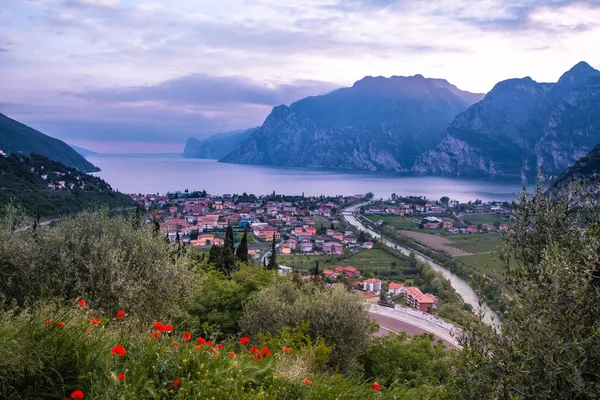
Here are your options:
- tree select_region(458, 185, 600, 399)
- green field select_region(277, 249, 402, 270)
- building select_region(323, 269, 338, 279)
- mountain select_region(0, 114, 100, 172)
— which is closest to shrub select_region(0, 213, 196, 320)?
tree select_region(458, 185, 600, 399)

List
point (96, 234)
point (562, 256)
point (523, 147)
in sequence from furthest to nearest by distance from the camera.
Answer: point (523, 147)
point (96, 234)
point (562, 256)

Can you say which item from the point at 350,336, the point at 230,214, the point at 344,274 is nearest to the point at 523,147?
the point at 230,214

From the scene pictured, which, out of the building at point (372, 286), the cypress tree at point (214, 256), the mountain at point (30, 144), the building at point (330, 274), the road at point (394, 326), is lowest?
the building at point (330, 274)

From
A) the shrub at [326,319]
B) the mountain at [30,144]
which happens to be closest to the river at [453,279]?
the shrub at [326,319]

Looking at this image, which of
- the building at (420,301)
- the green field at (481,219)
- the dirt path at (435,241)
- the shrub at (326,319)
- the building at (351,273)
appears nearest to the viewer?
the shrub at (326,319)

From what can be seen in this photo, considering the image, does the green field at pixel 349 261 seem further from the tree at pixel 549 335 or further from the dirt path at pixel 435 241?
the tree at pixel 549 335

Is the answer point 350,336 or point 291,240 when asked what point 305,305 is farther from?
point 291,240

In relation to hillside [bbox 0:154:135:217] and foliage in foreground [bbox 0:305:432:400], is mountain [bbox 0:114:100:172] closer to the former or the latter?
hillside [bbox 0:154:135:217]

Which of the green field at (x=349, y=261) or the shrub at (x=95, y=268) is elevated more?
the shrub at (x=95, y=268)
